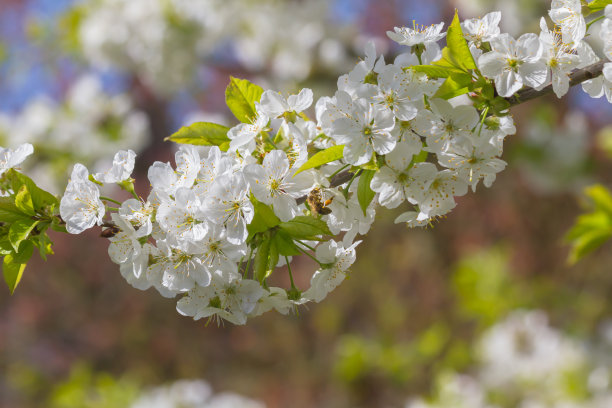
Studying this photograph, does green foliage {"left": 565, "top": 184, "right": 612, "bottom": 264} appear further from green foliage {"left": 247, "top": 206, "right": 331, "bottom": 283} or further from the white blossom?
the white blossom

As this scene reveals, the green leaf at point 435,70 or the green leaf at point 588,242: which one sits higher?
the green leaf at point 435,70

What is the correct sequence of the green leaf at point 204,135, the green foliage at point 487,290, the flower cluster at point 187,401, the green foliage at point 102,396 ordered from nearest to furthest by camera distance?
the green leaf at point 204,135 < the flower cluster at point 187,401 < the green foliage at point 102,396 < the green foliage at point 487,290

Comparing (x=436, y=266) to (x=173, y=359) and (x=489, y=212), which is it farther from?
(x=173, y=359)

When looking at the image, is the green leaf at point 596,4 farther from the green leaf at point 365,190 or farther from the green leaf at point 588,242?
the green leaf at point 588,242

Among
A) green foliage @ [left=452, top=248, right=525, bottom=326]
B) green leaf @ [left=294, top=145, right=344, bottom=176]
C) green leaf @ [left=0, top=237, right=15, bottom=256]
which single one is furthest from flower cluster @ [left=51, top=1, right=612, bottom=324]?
green foliage @ [left=452, top=248, right=525, bottom=326]

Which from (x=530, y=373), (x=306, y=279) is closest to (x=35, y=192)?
(x=530, y=373)

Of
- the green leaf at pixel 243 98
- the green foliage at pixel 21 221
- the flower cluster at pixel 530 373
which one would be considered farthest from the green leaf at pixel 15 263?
the flower cluster at pixel 530 373
